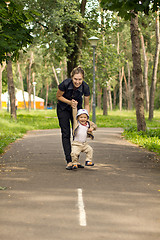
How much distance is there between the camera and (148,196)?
20.5 ft

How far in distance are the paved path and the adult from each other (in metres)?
0.69

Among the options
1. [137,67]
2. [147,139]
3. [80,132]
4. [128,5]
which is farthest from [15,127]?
[128,5]

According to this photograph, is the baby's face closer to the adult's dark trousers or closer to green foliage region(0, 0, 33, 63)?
the adult's dark trousers

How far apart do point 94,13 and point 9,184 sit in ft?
80.8

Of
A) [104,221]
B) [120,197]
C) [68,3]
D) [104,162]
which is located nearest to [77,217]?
[104,221]

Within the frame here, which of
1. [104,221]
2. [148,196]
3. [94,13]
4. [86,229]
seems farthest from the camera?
[94,13]

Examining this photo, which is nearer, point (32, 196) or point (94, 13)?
point (32, 196)

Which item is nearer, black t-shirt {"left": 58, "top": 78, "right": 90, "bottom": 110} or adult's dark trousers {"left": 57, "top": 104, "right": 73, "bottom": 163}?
black t-shirt {"left": 58, "top": 78, "right": 90, "bottom": 110}

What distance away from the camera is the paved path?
4.55 metres

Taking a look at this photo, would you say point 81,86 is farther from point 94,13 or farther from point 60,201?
point 94,13

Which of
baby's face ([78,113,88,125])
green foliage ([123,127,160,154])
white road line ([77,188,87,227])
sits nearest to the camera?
white road line ([77,188,87,227])

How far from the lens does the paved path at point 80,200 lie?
14.9ft

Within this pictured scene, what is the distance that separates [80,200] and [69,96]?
3015 mm

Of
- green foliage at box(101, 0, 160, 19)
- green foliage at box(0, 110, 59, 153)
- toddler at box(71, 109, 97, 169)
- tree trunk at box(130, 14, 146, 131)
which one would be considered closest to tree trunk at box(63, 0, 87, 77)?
green foliage at box(0, 110, 59, 153)
